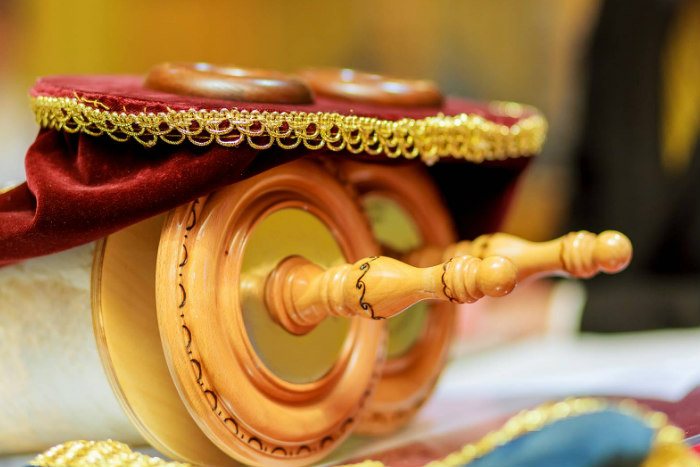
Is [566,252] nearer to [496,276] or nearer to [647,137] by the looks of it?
[496,276]

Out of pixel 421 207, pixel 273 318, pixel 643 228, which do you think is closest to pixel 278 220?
pixel 273 318

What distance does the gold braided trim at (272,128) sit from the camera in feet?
Answer: 1.51

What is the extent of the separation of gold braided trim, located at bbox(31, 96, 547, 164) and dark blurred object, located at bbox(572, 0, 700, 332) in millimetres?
744

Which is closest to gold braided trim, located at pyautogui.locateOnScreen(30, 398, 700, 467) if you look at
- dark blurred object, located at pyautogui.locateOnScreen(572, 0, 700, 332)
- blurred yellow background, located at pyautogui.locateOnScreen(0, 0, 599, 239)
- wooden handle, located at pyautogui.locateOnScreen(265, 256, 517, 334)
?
wooden handle, located at pyautogui.locateOnScreen(265, 256, 517, 334)

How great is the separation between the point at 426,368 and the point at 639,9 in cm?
90

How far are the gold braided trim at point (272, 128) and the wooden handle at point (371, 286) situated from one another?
0.09m

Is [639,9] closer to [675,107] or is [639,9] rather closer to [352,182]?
[675,107]

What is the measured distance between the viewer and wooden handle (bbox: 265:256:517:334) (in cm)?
43

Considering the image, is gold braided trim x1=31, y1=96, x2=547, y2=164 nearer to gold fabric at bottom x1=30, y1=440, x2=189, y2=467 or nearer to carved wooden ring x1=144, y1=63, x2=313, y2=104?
carved wooden ring x1=144, y1=63, x2=313, y2=104

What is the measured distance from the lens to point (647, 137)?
4.19 ft

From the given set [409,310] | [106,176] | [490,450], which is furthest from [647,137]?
[106,176]

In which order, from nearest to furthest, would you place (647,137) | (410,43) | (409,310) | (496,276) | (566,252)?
(496,276) → (566,252) → (409,310) → (647,137) → (410,43)

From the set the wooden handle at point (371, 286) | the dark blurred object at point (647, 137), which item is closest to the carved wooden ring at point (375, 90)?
the wooden handle at point (371, 286)

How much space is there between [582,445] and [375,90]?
1.01ft
